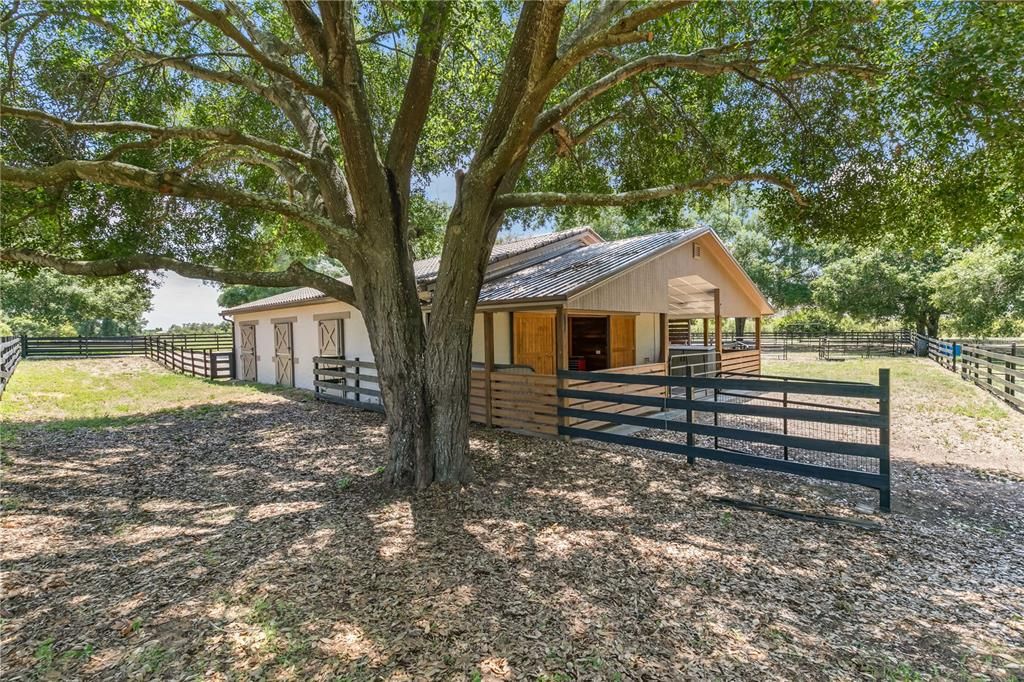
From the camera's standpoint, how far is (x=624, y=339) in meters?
13.2

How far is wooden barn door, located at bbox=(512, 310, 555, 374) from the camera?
11148 millimetres

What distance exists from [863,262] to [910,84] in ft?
92.2

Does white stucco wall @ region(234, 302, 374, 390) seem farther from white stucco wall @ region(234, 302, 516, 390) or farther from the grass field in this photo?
the grass field

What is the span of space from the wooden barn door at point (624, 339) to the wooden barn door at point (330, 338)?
7.34 metres

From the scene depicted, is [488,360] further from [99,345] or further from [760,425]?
[99,345]

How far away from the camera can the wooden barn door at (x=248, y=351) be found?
17.6 meters

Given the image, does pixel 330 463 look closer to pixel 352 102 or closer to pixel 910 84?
pixel 352 102

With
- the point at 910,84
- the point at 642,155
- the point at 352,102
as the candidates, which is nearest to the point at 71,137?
the point at 352,102

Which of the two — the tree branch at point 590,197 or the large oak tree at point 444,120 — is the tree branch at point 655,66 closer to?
the large oak tree at point 444,120

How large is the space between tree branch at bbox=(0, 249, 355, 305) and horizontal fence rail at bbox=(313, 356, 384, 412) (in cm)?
553

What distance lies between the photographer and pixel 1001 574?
363cm

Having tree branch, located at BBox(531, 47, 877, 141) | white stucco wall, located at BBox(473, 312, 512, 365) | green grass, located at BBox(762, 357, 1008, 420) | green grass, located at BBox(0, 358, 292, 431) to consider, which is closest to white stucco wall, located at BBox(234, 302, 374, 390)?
green grass, located at BBox(0, 358, 292, 431)

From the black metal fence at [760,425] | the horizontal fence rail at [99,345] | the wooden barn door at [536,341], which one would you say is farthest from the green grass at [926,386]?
the horizontal fence rail at [99,345]

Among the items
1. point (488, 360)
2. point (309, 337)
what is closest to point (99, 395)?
point (309, 337)
